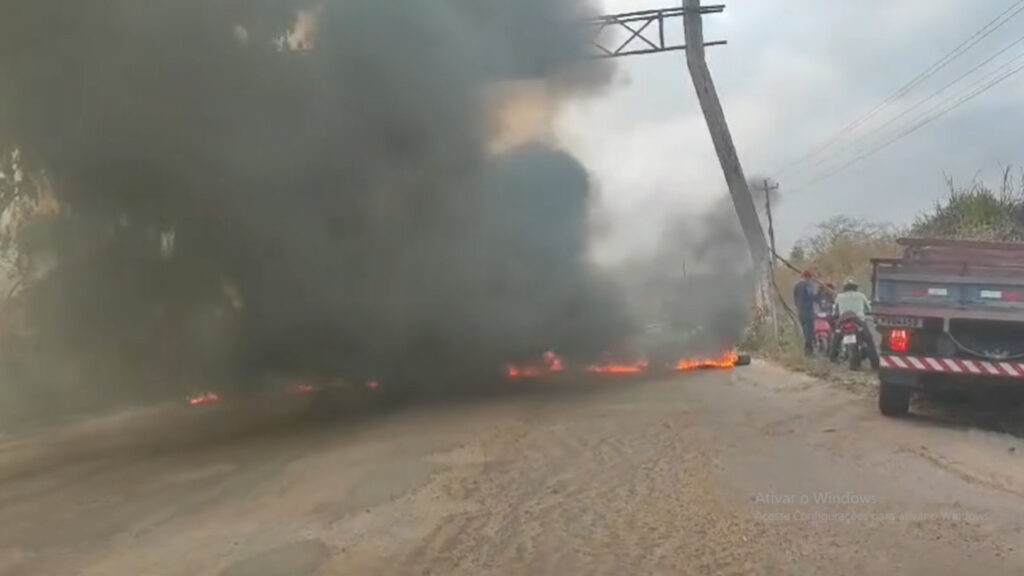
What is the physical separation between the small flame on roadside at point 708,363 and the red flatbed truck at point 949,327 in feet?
22.2

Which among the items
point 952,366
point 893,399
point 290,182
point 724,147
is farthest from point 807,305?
point 290,182

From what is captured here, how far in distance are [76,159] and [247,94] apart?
6.76 ft

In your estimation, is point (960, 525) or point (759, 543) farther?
point (960, 525)

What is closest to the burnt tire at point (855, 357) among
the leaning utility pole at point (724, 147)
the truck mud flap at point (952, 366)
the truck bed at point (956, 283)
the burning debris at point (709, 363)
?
the burning debris at point (709, 363)

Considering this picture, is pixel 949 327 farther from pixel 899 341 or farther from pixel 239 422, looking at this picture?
pixel 239 422

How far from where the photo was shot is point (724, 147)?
64.5 ft

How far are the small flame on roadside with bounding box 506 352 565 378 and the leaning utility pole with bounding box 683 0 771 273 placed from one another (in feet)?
20.6

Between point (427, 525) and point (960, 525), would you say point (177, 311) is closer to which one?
point (427, 525)

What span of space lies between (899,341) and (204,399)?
8.95 meters

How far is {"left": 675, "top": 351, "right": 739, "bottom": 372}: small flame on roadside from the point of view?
Answer: 16.9 m

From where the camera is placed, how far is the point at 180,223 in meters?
12.1

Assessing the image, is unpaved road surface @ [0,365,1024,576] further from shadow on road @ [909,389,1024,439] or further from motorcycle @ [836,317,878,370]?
motorcycle @ [836,317,878,370]

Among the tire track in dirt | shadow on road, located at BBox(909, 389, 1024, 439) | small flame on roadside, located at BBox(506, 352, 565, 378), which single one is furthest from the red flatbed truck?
small flame on roadside, located at BBox(506, 352, 565, 378)

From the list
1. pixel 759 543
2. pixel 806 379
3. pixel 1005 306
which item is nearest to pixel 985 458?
pixel 1005 306
